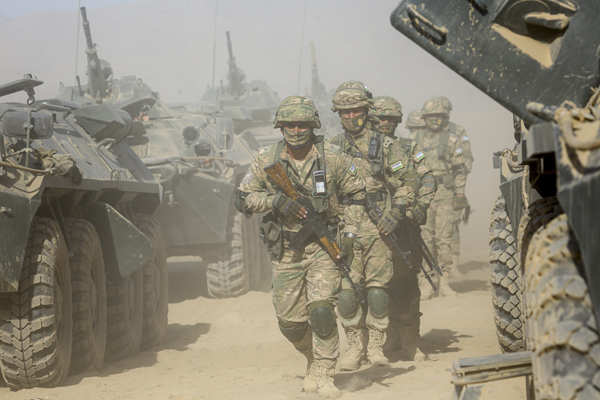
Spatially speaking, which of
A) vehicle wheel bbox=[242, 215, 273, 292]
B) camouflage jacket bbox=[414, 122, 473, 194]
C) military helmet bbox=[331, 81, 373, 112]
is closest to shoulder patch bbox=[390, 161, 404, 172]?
military helmet bbox=[331, 81, 373, 112]

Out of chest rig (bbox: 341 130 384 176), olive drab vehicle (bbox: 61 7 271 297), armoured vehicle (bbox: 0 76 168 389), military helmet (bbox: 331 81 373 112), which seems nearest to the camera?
armoured vehicle (bbox: 0 76 168 389)

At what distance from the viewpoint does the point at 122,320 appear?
8.66 meters

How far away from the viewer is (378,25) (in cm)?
7744

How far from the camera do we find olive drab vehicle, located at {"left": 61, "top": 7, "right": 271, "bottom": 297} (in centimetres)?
1205

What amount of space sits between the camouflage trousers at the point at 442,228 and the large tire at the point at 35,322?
248 inches

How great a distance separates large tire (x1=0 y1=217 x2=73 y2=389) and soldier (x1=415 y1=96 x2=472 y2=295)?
22.0 feet

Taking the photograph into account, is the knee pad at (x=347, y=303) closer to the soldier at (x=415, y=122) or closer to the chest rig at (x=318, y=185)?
the chest rig at (x=318, y=185)

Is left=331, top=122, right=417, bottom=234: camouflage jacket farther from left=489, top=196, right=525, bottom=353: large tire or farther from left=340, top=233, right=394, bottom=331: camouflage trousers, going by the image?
left=489, top=196, right=525, bottom=353: large tire

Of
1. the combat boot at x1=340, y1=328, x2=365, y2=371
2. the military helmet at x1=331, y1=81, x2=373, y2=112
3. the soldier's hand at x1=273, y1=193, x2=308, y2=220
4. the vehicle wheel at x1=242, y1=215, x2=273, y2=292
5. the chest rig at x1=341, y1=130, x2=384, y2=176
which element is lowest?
the vehicle wheel at x1=242, y1=215, x2=273, y2=292

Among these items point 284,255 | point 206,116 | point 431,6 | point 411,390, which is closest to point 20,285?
point 284,255

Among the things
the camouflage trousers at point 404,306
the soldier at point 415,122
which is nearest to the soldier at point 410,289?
the camouflage trousers at point 404,306

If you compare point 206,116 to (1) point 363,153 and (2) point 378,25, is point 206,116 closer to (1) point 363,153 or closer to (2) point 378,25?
(1) point 363,153

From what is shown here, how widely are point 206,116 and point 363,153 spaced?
7591mm

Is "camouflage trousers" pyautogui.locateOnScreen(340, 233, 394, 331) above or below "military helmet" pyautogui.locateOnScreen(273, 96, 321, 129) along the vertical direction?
below
